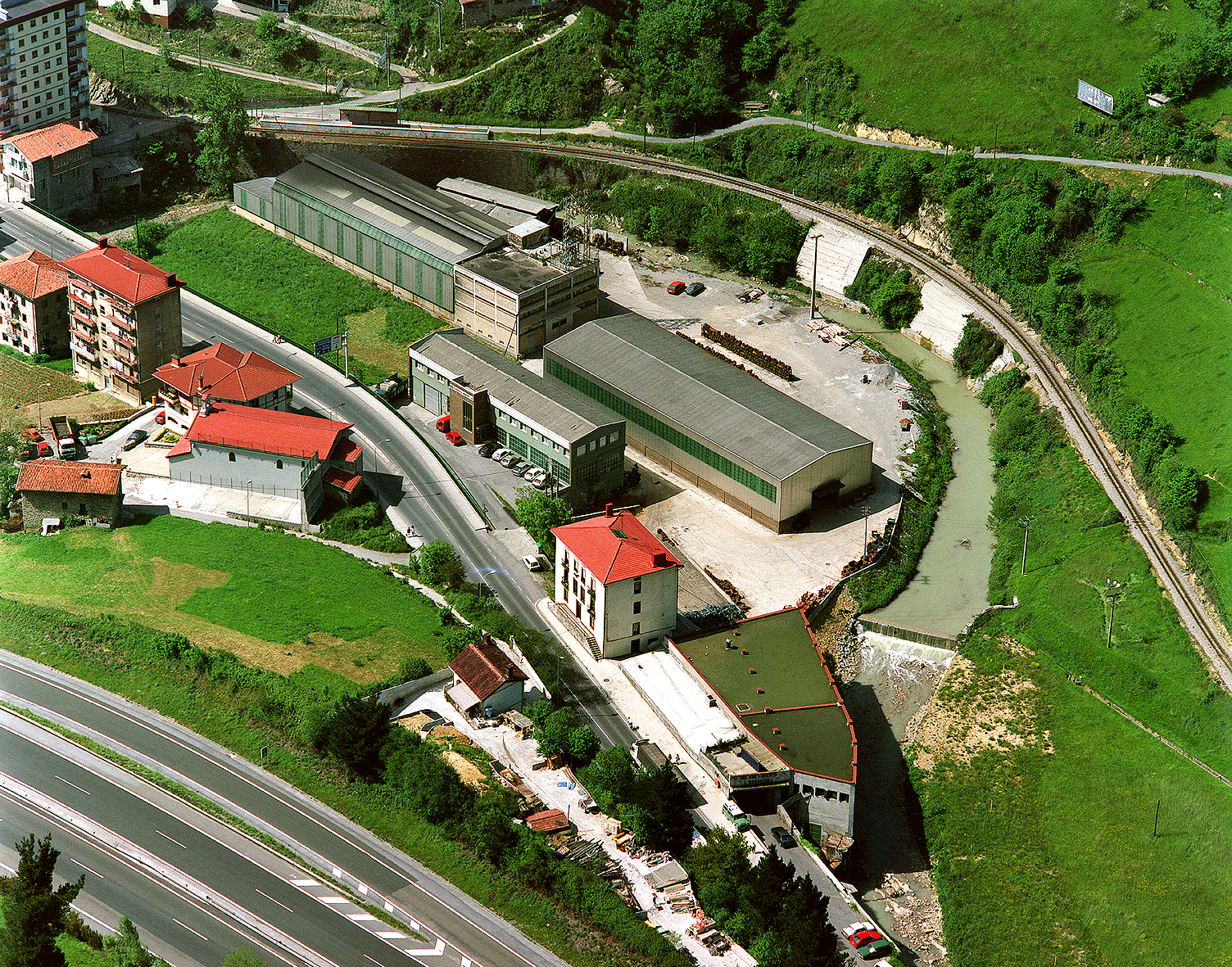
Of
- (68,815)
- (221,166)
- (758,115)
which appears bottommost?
(68,815)

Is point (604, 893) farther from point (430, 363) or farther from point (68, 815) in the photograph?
point (430, 363)

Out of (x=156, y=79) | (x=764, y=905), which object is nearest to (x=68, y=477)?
(x=764, y=905)

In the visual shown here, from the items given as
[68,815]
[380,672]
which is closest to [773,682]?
[380,672]

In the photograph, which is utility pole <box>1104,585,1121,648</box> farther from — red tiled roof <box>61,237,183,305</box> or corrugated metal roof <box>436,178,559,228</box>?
red tiled roof <box>61,237,183,305</box>

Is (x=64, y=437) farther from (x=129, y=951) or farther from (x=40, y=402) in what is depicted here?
(x=129, y=951)

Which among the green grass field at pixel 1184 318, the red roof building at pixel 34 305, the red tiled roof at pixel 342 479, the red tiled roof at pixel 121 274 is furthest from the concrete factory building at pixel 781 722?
the red roof building at pixel 34 305

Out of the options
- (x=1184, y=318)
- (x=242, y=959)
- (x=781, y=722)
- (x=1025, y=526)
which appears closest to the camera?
(x=242, y=959)

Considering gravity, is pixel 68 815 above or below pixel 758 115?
below
